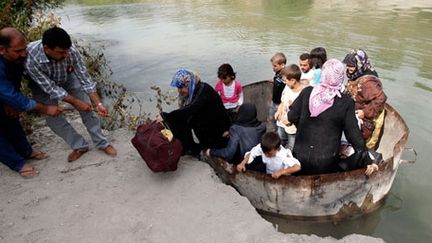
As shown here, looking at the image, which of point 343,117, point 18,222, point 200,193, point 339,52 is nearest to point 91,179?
point 18,222

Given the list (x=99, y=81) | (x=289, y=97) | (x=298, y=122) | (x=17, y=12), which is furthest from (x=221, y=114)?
(x=99, y=81)

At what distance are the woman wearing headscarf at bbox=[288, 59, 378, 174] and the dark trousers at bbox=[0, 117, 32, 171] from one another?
2.94 meters

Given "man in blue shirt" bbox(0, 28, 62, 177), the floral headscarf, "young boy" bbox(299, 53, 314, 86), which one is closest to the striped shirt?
"man in blue shirt" bbox(0, 28, 62, 177)

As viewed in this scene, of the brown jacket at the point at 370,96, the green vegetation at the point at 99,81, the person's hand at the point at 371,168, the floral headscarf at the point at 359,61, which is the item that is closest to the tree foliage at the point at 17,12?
the green vegetation at the point at 99,81

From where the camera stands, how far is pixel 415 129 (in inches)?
235

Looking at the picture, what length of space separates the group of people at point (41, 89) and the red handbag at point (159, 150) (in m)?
0.64

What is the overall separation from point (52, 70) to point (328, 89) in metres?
2.71

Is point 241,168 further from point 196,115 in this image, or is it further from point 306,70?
point 306,70

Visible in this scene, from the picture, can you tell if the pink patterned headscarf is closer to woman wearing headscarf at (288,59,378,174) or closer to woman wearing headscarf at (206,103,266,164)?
woman wearing headscarf at (288,59,378,174)

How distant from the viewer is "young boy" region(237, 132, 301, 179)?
3460 mm

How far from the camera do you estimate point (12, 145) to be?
13.4ft

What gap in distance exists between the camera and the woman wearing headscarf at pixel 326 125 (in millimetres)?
3164

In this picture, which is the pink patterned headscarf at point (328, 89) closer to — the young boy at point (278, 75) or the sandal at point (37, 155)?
the young boy at point (278, 75)

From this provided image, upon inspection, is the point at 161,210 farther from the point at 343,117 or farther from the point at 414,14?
the point at 414,14
